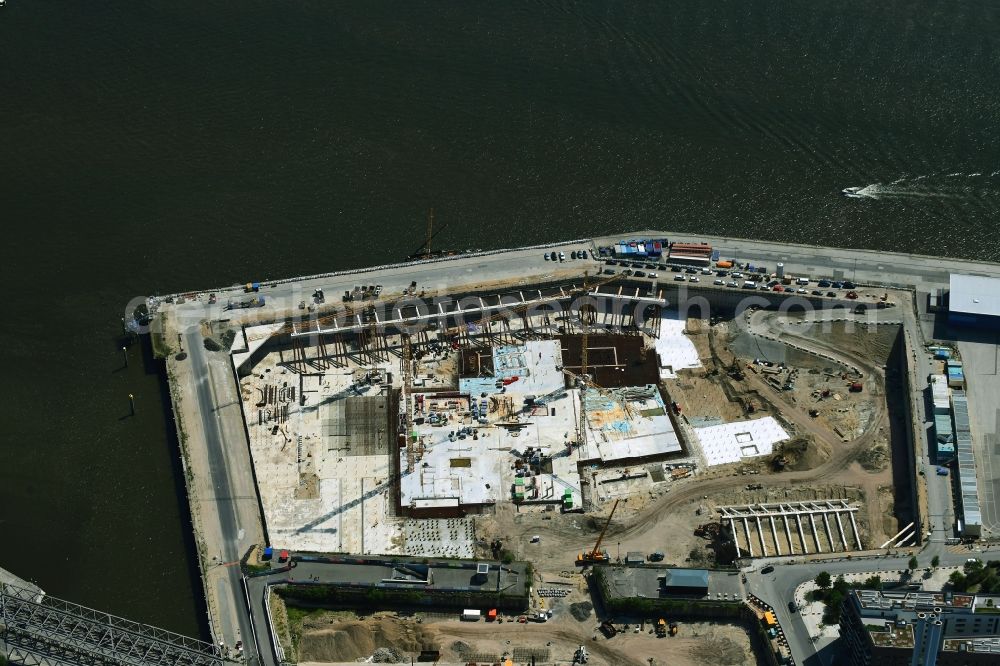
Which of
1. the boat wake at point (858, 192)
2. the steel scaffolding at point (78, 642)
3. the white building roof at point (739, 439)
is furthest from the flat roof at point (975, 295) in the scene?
the steel scaffolding at point (78, 642)

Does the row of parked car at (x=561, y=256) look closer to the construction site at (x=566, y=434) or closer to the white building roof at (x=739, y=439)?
the construction site at (x=566, y=434)

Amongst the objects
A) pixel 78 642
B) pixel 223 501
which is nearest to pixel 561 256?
pixel 223 501

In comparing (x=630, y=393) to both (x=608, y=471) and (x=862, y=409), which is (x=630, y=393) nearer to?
(x=608, y=471)

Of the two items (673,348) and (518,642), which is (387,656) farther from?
(673,348)

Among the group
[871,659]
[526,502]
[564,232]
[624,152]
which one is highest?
[624,152]

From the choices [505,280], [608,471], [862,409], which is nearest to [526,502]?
[608,471]

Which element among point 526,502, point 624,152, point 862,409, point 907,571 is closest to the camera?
point 907,571
